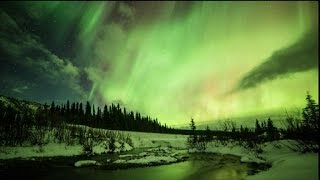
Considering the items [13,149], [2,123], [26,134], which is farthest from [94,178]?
[2,123]

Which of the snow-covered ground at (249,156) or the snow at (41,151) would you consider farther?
the snow at (41,151)

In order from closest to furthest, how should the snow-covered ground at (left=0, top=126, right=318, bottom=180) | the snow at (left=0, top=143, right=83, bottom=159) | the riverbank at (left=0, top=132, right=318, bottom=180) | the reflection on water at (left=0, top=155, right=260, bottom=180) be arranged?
the snow-covered ground at (left=0, top=126, right=318, bottom=180) → the riverbank at (left=0, top=132, right=318, bottom=180) → the reflection on water at (left=0, top=155, right=260, bottom=180) → the snow at (left=0, top=143, right=83, bottom=159)

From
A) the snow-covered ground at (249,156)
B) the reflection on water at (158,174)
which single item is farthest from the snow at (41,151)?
the reflection on water at (158,174)

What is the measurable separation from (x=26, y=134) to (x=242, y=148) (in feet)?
138

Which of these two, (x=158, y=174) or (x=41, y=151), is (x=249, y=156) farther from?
(x=41, y=151)

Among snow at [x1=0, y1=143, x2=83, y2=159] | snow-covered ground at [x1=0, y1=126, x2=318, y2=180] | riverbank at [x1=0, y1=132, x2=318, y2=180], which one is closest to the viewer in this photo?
snow-covered ground at [x1=0, y1=126, x2=318, y2=180]

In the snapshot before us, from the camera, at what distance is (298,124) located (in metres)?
22.9

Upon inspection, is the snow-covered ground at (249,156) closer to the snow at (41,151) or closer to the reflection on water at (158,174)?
the snow at (41,151)

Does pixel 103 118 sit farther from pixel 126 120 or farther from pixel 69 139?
pixel 69 139

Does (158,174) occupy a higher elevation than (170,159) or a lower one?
higher

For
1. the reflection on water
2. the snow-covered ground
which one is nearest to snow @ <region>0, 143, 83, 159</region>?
the snow-covered ground

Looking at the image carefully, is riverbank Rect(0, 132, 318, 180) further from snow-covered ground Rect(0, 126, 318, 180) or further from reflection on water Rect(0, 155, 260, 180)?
reflection on water Rect(0, 155, 260, 180)

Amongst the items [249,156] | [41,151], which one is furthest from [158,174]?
[41,151]

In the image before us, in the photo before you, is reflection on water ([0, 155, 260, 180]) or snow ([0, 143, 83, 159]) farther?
snow ([0, 143, 83, 159])
